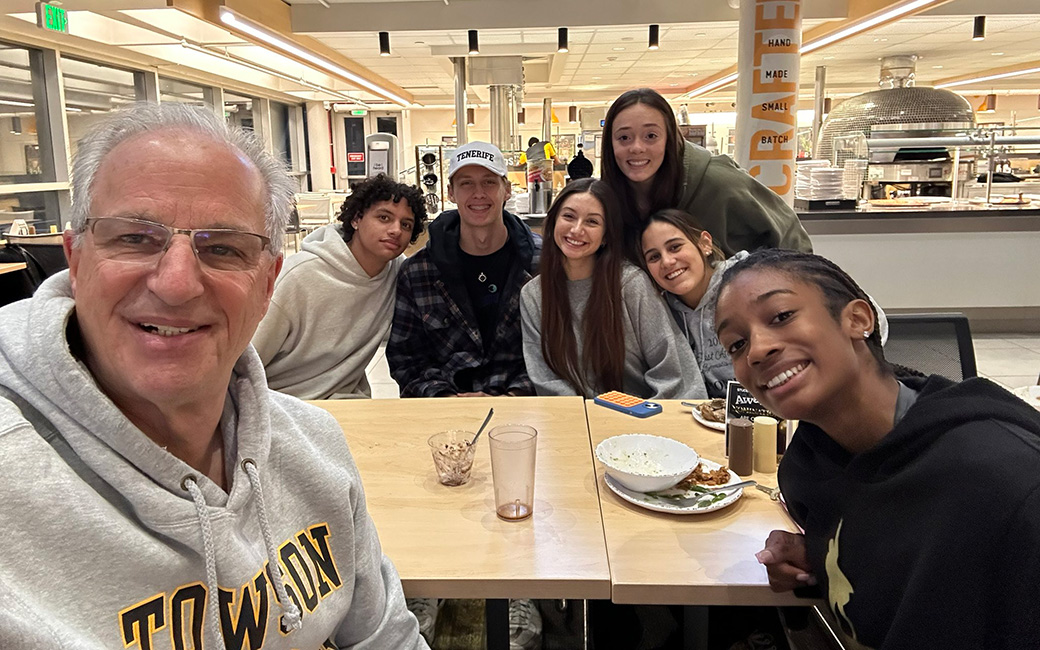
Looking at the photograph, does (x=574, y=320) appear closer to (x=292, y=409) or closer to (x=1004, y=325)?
(x=292, y=409)

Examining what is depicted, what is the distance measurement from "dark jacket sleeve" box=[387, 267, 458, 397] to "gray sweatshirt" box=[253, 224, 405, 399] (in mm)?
85

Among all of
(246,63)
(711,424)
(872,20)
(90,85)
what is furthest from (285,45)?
(711,424)

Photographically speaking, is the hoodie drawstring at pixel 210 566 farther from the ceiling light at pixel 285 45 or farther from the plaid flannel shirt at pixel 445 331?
the ceiling light at pixel 285 45

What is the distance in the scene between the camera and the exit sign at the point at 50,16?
553 centimetres

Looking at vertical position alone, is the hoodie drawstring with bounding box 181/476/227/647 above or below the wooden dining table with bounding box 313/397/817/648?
above

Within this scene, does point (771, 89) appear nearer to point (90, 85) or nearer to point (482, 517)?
point (482, 517)

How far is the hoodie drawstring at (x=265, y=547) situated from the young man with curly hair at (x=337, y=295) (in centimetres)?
163

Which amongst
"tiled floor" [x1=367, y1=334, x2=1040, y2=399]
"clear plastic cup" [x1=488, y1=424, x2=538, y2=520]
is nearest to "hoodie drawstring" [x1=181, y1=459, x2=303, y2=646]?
"clear plastic cup" [x1=488, y1=424, x2=538, y2=520]

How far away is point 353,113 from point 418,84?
16.7 feet

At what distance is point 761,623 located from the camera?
1766mm

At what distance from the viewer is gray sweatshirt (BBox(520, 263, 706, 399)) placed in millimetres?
2303

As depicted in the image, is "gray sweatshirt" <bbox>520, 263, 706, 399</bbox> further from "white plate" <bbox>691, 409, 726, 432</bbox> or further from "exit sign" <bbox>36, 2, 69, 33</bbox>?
"exit sign" <bbox>36, 2, 69, 33</bbox>

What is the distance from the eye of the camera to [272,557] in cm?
95

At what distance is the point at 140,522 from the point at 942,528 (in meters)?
0.99
